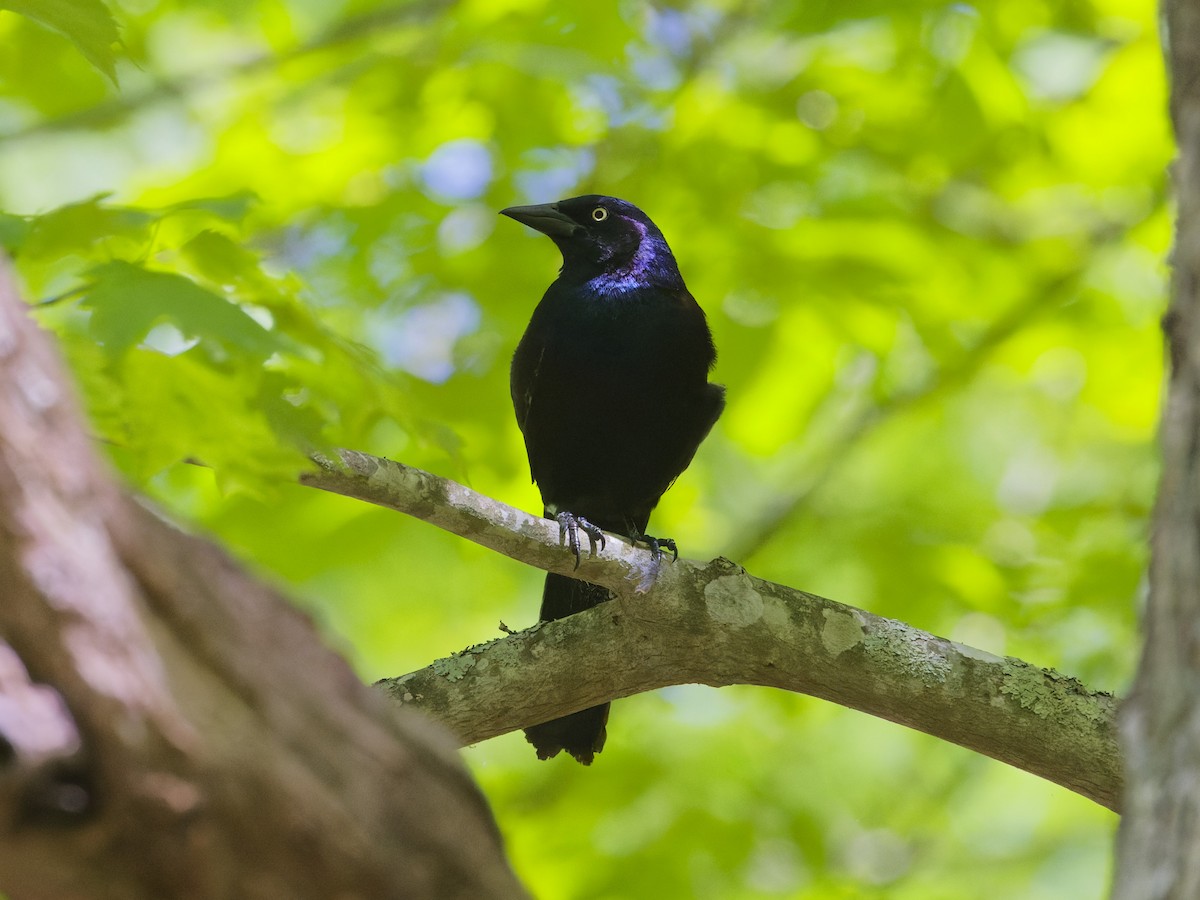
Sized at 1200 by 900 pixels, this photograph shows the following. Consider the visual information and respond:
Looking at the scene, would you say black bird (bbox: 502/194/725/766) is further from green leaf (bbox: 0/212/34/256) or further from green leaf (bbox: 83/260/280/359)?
green leaf (bbox: 83/260/280/359)

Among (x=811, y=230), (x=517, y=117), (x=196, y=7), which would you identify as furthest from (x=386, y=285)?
(x=811, y=230)

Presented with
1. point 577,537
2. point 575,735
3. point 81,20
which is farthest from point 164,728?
point 575,735

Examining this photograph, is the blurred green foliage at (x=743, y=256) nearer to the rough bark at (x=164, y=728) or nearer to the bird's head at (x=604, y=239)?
the bird's head at (x=604, y=239)

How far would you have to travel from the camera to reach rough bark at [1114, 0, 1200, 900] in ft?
3.75

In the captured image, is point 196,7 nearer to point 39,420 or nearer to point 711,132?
point 711,132

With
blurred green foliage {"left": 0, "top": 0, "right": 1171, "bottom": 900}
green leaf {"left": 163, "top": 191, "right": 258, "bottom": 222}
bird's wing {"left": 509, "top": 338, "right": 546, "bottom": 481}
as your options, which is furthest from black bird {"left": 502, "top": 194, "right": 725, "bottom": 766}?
green leaf {"left": 163, "top": 191, "right": 258, "bottom": 222}

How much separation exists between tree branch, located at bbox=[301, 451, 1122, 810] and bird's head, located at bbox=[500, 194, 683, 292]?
1714 millimetres

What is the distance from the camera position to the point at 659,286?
14.3 ft

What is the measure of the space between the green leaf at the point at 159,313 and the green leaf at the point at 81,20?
1.16 feet

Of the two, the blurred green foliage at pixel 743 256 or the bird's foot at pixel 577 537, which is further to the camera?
the blurred green foliage at pixel 743 256

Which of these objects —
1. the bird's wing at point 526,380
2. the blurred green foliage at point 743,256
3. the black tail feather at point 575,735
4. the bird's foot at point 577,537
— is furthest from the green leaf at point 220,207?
the bird's wing at point 526,380

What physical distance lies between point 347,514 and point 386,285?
949 millimetres

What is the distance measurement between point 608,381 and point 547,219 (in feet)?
2.27

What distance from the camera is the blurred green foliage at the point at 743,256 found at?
4203mm
